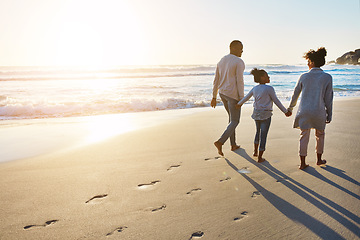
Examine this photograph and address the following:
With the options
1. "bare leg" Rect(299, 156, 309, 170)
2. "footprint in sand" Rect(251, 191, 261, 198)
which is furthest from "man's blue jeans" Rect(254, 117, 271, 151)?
"footprint in sand" Rect(251, 191, 261, 198)

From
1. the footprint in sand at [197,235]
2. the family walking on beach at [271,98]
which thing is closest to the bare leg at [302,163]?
the family walking on beach at [271,98]

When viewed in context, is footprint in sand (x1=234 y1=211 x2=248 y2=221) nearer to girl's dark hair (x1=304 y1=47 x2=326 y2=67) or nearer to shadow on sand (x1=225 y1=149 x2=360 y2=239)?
shadow on sand (x1=225 y1=149 x2=360 y2=239)

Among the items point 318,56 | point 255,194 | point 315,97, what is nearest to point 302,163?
point 315,97

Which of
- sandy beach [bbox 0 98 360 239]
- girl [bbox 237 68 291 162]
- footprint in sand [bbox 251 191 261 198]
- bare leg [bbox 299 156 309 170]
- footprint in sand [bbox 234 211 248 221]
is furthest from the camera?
girl [bbox 237 68 291 162]

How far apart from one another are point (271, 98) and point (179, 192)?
1.92m

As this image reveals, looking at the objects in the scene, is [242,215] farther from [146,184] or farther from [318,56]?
[318,56]

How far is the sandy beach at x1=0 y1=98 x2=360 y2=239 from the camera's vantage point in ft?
7.42

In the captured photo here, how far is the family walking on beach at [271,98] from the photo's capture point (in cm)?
345

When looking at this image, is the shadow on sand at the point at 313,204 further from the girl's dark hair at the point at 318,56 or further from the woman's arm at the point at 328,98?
the girl's dark hair at the point at 318,56

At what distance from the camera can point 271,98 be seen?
12.8 feet

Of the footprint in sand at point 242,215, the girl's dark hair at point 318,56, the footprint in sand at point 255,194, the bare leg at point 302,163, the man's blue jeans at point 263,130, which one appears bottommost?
the footprint in sand at point 242,215

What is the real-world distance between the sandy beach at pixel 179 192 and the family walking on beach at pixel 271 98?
0.32m

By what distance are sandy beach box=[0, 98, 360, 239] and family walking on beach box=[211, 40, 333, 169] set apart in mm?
324

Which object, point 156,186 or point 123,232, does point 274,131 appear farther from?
point 123,232
